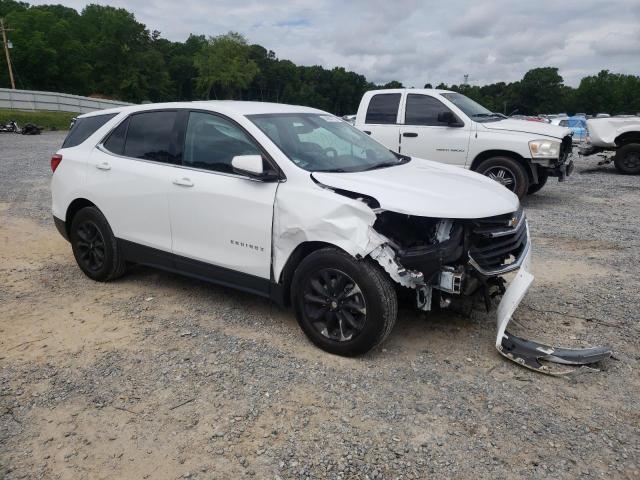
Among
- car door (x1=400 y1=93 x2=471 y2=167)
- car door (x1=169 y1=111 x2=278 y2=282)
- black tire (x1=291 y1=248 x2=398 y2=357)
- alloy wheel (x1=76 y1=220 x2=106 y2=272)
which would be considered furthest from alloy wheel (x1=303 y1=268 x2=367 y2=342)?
car door (x1=400 y1=93 x2=471 y2=167)

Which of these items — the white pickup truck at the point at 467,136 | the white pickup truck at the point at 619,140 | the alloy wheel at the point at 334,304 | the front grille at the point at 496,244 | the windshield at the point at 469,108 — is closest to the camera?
the alloy wheel at the point at 334,304

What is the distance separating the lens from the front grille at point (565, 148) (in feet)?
27.9

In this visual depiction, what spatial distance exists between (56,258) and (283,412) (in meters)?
4.24

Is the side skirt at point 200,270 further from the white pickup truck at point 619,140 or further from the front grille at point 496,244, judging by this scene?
the white pickup truck at point 619,140

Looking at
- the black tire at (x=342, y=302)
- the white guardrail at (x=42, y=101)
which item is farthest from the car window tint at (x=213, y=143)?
the white guardrail at (x=42, y=101)

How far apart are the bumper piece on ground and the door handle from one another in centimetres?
270

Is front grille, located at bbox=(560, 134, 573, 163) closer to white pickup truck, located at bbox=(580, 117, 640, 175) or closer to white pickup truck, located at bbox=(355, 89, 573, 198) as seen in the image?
white pickup truck, located at bbox=(355, 89, 573, 198)

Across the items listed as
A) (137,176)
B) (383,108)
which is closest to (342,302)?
(137,176)

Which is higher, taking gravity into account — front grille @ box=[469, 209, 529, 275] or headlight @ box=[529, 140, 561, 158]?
headlight @ box=[529, 140, 561, 158]

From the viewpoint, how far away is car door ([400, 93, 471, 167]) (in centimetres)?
875

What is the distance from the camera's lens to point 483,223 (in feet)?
12.0

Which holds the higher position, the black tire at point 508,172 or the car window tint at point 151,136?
the car window tint at point 151,136

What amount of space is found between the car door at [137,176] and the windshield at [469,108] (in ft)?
19.6

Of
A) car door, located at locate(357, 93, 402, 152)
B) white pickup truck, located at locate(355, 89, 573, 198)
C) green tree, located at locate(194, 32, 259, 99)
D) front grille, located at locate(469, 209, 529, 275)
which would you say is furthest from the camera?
green tree, located at locate(194, 32, 259, 99)
